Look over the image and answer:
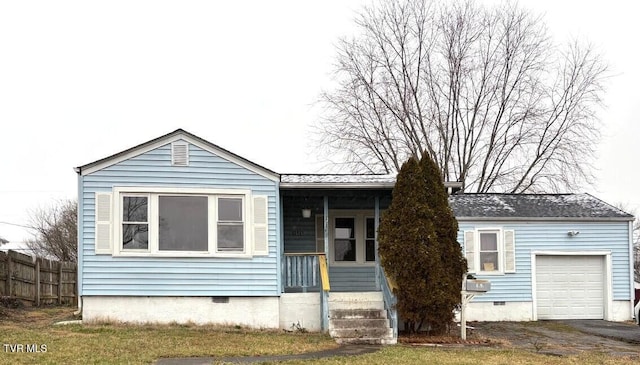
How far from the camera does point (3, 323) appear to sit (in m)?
14.9

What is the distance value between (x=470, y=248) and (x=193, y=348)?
1063cm

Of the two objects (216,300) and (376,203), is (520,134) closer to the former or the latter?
(376,203)

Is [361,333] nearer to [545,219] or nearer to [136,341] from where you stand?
[136,341]

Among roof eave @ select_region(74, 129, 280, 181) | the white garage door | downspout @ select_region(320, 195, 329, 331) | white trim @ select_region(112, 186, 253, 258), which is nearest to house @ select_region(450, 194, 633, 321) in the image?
the white garage door

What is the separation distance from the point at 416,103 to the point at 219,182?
1789 centimetres

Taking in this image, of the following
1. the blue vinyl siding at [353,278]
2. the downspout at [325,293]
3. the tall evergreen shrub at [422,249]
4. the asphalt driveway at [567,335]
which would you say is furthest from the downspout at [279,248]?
the asphalt driveway at [567,335]

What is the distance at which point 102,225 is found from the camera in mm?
15219

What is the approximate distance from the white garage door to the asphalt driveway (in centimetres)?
61

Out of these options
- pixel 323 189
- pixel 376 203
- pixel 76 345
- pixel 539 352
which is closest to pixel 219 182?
pixel 323 189

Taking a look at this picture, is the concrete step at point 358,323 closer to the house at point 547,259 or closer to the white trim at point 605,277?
the house at point 547,259

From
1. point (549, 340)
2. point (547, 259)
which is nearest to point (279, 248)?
point (549, 340)

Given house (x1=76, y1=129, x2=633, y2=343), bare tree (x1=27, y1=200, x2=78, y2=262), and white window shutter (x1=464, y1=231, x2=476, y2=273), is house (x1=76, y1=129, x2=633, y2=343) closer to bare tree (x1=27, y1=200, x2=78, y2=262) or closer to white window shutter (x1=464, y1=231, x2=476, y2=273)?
white window shutter (x1=464, y1=231, x2=476, y2=273)

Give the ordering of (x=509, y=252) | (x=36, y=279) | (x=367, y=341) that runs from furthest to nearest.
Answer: (x=509, y=252), (x=36, y=279), (x=367, y=341)

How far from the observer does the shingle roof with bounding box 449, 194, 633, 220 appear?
2091cm
